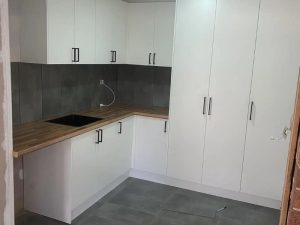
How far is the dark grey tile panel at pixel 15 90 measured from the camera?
2.66 meters

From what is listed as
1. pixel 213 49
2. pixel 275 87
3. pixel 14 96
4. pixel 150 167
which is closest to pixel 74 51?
pixel 14 96

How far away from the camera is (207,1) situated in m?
3.09

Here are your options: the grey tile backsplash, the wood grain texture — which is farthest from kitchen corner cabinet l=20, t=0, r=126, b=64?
the wood grain texture

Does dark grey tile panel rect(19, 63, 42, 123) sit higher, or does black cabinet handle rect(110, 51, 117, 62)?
black cabinet handle rect(110, 51, 117, 62)

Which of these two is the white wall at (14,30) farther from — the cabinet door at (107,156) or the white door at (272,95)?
the white door at (272,95)

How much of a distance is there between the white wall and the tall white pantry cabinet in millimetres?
1593

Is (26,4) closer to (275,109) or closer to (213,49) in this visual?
(213,49)

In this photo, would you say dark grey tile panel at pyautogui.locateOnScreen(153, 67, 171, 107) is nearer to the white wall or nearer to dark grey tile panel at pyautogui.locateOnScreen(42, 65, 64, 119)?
dark grey tile panel at pyautogui.locateOnScreen(42, 65, 64, 119)

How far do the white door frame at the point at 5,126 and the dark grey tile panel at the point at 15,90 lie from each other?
30.0 inches

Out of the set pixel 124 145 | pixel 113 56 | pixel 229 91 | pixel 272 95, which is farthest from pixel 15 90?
pixel 272 95

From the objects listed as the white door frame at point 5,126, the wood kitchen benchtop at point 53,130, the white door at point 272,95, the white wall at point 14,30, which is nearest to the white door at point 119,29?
the wood kitchen benchtop at point 53,130

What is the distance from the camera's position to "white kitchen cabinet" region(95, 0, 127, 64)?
3252 millimetres

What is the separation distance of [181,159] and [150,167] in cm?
43

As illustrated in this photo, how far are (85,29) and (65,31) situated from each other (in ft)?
1.00
